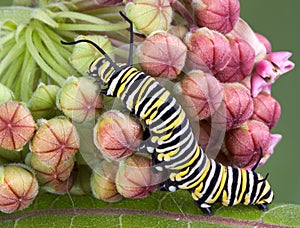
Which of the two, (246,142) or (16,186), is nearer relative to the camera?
(16,186)

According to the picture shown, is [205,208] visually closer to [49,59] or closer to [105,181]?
[105,181]

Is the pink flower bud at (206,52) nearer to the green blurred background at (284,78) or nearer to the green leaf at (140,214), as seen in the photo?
the green leaf at (140,214)

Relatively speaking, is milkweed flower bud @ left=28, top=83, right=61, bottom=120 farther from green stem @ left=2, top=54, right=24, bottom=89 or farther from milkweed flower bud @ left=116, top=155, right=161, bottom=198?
milkweed flower bud @ left=116, top=155, right=161, bottom=198

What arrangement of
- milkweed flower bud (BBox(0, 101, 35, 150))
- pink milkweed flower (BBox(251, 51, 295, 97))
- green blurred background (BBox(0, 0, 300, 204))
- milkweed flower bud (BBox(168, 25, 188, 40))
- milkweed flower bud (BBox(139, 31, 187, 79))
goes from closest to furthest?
milkweed flower bud (BBox(0, 101, 35, 150)) < milkweed flower bud (BBox(139, 31, 187, 79)) < milkweed flower bud (BBox(168, 25, 188, 40)) < pink milkweed flower (BBox(251, 51, 295, 97)) < green blurred background (BBox(0, 0, 300, 204))

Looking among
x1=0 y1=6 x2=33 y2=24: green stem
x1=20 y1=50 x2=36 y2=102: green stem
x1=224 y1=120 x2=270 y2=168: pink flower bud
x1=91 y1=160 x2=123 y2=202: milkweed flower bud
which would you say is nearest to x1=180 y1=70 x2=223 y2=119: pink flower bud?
x1=224 y1=120 x2=270 y2=168: pink flower bud

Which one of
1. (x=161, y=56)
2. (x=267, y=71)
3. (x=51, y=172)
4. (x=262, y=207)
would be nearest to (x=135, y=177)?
(x=51, y=172)
